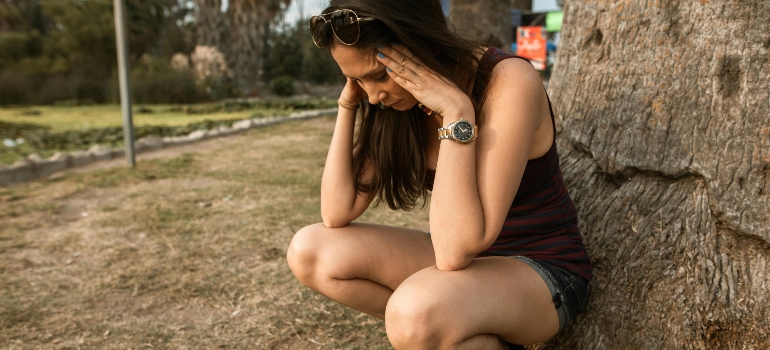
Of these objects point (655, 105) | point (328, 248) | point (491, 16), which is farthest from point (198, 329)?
point (491, 16)

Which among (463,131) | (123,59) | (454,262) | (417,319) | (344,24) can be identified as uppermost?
(123,59)

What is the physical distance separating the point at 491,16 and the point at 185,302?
5.80m

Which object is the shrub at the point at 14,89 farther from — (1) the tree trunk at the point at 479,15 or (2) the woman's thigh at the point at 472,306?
(2) the woman's thigh at the point at 472,306

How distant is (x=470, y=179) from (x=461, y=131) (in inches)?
5.1

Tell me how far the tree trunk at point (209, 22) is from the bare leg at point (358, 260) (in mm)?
15313

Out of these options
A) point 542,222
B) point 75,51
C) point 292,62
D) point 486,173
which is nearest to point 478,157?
point 486,173

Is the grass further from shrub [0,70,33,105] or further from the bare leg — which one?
the bare leg

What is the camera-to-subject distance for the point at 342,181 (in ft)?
6.79

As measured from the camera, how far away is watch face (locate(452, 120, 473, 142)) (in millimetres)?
1629

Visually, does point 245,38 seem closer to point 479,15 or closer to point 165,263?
point 479,15

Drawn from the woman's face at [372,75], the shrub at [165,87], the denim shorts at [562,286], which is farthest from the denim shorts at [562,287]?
the shrub at [165,87]

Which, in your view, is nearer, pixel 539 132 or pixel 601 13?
pixel 539 132

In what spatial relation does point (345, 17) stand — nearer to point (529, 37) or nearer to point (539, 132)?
point (539, 132)

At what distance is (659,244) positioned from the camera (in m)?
1.83
